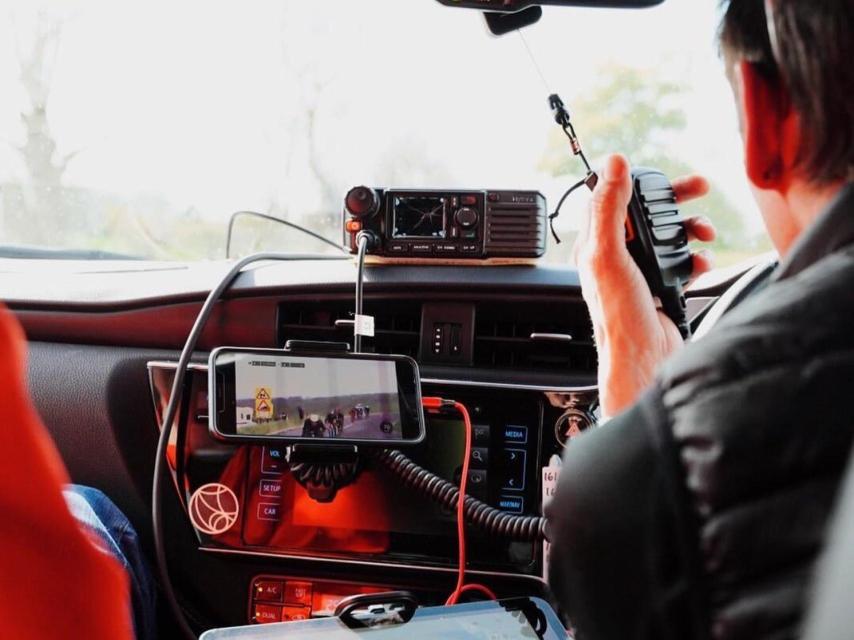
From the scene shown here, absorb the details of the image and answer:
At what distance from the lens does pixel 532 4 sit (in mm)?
1020

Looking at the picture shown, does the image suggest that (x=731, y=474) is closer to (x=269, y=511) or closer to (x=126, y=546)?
(x=269, y=511)

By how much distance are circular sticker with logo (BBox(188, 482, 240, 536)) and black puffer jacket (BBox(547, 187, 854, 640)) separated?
929 mm

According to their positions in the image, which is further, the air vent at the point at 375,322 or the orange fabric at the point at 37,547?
the air vent at the point at 375,322

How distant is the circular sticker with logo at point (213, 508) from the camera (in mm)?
1377

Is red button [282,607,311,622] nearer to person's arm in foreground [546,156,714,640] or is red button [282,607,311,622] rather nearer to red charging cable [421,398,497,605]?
red charging cable [421,398,497,605]

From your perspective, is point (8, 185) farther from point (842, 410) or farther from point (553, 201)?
point (842, 410)

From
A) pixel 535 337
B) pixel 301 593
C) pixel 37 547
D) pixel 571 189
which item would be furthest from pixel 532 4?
pixel 301 593

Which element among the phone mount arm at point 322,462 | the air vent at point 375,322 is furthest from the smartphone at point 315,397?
the air vent at point 375,322

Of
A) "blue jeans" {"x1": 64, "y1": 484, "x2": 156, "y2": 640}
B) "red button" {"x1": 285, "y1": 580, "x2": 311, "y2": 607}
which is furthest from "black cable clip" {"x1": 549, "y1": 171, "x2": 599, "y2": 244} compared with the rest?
"blue jeans" {"x1": 64, "y1": 484, "x2": 156, "y2": 640}

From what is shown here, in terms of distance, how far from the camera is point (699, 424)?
469 mm

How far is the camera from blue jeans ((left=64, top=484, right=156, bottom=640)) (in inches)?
51.0

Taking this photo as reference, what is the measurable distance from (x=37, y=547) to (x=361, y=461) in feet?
2.66

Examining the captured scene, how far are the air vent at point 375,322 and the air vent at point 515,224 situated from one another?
15 centimetres

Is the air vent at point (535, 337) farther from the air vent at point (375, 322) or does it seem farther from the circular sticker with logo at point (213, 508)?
the circular sticker with logo at point (213, 508)
